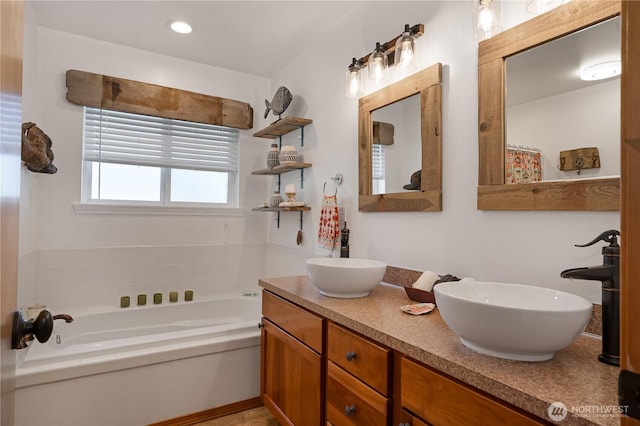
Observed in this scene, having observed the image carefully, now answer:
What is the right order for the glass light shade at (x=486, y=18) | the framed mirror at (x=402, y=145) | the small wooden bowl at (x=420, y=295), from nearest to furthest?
the glass light shade at (x=486, y=18) → the small wooden bowl at (x=420, y=295) → the framed mirror at (x=402, y=145)

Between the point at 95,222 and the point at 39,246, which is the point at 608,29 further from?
the point at 39,246

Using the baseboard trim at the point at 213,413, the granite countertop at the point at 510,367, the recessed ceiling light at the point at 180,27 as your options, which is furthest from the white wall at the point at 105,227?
the granite countertop at the point at 510,367

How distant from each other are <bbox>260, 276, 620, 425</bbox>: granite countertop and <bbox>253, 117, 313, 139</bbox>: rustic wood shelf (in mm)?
1658

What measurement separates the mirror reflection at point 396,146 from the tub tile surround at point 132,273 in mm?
1752

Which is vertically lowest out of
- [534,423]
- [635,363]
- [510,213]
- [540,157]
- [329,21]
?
[534,423]

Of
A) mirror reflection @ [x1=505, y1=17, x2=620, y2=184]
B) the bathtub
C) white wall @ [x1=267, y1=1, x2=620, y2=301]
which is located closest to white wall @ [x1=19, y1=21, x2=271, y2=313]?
the bathtub

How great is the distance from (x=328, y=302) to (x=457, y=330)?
649 mm

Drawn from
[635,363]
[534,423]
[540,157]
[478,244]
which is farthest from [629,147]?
[478,244]

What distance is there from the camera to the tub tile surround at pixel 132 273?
2.57m

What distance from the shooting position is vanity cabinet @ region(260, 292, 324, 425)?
4.90 feet

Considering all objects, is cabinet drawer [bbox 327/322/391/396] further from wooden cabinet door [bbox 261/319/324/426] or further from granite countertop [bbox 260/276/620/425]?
wooden cabinet door [bbox 261/319/324/426]

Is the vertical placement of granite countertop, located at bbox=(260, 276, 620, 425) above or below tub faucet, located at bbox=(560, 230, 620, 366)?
below

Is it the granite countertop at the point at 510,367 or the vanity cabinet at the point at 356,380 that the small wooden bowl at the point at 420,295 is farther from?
the vanity cabinet at the point at 356,380

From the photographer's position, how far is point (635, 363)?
0.45 metres
